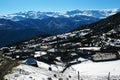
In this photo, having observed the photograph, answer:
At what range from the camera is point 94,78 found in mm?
60094

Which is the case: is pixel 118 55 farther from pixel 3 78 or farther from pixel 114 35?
pixel 114 35

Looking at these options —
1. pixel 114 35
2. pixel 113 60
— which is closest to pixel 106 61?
pixel 113 60

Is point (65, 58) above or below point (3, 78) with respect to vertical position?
below

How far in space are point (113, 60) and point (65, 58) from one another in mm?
21016

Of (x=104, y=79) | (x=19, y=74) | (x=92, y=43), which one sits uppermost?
(x=19, y=74)

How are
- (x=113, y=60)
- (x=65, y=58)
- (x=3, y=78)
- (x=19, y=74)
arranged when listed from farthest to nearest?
(x=65, y=58) < (x=113, y=60) < (x=19, y=74) < (x=3, y=78)

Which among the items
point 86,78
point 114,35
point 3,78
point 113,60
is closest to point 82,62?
point 113,60

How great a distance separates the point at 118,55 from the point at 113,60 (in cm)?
494

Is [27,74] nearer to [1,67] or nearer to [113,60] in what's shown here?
[1,67]

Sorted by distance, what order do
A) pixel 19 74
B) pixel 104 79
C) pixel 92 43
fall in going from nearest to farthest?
1. pixel 19 74
2. pixel 104 79
3. pixel 92 43

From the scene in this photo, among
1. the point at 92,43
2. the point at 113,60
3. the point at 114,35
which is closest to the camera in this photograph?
the point at 113,60

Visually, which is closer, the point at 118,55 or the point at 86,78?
the point at 86,78

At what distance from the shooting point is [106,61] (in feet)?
300

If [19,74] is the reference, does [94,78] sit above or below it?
below
